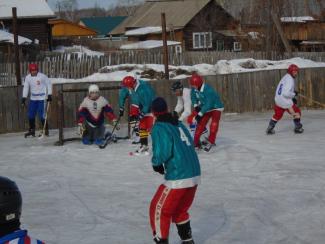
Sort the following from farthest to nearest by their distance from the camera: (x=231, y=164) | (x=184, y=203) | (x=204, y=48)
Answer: (x=204, y=48) < (x=231, y=164) < (x=184, y=203)

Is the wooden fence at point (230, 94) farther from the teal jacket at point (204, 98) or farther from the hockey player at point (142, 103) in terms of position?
the teal jacket at point (204, 98)

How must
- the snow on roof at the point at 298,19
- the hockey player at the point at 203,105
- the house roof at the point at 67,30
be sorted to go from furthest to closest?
the house roof at the point at 67,30
the snow on roof at the point at 298,19
the hockey player at the point at 203,105

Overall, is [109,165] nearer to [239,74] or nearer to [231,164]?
[231,164]

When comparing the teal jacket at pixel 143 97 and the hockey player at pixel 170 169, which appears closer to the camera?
the hockey player at pixel 170 169

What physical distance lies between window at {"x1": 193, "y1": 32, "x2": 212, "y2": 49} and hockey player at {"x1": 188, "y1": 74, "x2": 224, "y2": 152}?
39981mm

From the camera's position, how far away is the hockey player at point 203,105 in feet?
40.1

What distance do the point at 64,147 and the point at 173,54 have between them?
15.3 metres

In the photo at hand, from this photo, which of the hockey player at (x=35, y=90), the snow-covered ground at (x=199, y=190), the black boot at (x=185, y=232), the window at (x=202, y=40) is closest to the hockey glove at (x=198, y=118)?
the snow-covered ground at (x=199, y=190)

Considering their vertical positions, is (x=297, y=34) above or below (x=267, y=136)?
above

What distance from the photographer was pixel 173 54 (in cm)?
2867

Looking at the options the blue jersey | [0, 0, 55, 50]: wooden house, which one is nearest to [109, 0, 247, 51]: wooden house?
[0, 0, 55, 50]: wooden house

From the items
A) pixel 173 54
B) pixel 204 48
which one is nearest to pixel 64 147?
pixel 173 54

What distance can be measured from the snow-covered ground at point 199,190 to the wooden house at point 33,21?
1190 inches

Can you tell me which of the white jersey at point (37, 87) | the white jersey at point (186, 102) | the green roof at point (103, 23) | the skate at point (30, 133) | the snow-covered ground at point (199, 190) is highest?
the green roof at point (103, 23)
